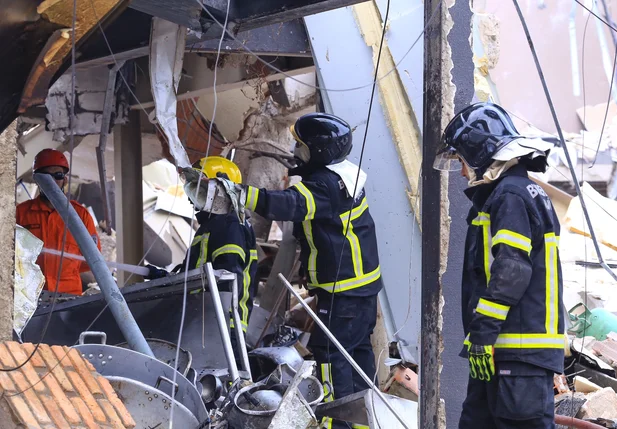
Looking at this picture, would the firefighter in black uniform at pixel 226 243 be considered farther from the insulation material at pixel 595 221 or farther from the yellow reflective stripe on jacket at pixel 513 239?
the insulation material at pixel 595 221

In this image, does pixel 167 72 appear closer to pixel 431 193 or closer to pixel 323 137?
pixel 323 137

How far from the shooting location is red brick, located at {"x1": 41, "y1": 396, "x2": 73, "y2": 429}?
2913 millimetres

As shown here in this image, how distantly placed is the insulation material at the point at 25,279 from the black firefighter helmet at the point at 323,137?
2025 millimetres

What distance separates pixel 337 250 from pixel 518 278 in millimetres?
2066

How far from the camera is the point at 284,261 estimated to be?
25.1 ft

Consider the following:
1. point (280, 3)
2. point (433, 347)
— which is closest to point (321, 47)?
point (280, 3)

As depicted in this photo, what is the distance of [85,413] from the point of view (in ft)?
9.93

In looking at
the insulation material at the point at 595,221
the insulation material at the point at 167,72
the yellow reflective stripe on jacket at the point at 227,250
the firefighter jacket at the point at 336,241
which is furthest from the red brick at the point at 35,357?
the insulation material at the point at 595,221

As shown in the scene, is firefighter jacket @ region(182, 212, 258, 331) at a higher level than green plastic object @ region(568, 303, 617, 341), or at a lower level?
higher

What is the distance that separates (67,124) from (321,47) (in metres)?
2.41

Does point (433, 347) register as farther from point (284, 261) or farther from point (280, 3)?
point (284, 261)

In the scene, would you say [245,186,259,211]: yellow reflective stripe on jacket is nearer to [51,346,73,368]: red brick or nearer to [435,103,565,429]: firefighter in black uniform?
[435,103,565,429]: firefighter in black uniform

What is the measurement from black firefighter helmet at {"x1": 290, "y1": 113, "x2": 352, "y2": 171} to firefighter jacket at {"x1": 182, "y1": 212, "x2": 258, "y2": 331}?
652mm

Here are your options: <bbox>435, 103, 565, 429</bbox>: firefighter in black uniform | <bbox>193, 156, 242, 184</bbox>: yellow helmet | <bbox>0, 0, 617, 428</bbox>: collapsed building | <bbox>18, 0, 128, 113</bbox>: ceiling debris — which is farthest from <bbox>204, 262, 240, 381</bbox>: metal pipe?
<bbox>18, 0, 128, 113</bbox>: ceiling debris
